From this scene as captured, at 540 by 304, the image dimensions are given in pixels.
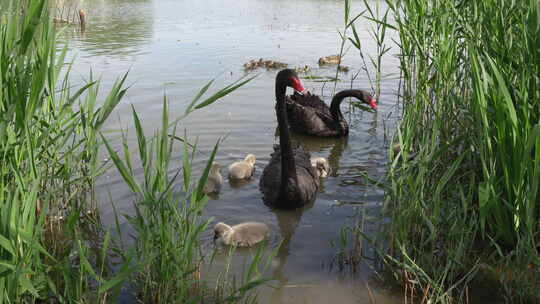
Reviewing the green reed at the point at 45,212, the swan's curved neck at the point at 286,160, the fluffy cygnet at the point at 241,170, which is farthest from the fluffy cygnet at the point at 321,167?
the green reed at the point at 45,212

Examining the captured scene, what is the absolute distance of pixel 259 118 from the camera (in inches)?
284

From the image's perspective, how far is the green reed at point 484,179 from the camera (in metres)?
2.68

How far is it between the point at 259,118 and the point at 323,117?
0.92m

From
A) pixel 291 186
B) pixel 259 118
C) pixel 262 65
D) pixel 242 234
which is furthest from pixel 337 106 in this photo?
pixel 262 65

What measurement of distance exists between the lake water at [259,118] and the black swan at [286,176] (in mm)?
116

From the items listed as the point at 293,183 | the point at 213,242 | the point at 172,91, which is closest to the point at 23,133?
the point at 213,242

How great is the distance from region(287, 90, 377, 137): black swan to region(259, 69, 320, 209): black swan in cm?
165

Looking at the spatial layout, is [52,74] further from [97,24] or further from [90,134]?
[97,24]

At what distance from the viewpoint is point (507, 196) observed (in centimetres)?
300

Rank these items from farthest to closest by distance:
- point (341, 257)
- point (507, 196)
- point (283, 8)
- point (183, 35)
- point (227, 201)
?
1. point (283, 8)
2. point (183, 35)
3. point (227, 201)
4. point (341, 257)
5. point (507, 196)

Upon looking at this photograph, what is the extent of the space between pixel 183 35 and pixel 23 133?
42.3 ft

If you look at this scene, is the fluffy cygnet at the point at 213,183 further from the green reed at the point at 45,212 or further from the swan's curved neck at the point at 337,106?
the swan's curved neck at the point at 337,106

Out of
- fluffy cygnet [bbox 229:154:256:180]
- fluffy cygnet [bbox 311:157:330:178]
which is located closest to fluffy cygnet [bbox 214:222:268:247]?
fluffy cygnet [bbox 229:154:256:180]

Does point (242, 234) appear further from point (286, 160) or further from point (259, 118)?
point (259, 118)
